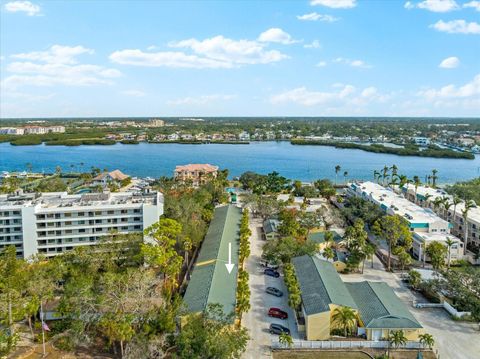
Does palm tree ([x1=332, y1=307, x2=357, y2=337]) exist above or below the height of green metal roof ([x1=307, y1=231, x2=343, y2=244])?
below

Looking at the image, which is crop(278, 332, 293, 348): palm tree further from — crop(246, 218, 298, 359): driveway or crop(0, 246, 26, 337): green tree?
crop(0, 246, 26, 337): green tree

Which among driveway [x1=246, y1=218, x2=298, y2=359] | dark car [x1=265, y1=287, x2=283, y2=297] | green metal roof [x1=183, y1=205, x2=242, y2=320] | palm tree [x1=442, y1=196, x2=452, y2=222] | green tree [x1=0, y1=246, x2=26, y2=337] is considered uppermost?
palm tree [x1=442, y1=196, x2=452, y2=222]

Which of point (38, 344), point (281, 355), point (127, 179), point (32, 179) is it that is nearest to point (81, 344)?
point (38, 344)

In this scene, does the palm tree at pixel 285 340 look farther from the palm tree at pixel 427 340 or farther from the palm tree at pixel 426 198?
the palm tree at pixel 426 198

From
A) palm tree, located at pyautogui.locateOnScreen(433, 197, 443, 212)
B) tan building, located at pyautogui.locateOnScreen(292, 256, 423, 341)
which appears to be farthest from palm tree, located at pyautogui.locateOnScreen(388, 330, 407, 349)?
palm tree, located at pyautogui.locateOnScreen(433, 197, 443, 212)

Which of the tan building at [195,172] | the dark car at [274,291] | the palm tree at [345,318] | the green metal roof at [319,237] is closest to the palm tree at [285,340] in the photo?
the palm tree at [345,318]

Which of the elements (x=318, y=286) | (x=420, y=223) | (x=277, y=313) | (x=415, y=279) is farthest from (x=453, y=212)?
(x=277, y=313)

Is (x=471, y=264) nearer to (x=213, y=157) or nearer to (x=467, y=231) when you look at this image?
(x=467, y=231)
